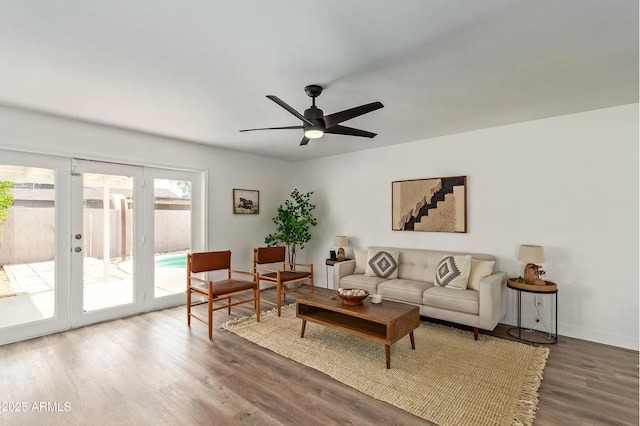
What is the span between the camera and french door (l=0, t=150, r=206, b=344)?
131 inches

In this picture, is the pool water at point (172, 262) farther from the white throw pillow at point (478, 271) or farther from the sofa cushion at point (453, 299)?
the white throw pillow at point (478, 271)

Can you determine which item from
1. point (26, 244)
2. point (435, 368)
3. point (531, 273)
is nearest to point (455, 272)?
point (531, 273)

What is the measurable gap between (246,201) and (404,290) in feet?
10.1

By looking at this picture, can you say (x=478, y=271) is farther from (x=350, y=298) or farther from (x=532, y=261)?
(x=350, y=298)

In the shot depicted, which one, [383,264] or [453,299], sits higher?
[383,264]

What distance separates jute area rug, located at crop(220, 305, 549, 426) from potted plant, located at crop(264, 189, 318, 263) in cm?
195

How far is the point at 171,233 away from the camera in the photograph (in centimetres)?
456

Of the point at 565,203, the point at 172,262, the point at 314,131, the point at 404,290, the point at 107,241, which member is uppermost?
the point at 314,131

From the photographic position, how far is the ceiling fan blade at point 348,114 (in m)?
2.38

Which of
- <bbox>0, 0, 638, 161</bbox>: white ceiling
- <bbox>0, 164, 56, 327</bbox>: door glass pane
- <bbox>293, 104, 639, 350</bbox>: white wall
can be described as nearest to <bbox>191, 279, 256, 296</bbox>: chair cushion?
<bbox>0, 164, 56, 327</bbox>: door glass pane

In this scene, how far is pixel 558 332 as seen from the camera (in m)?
3.50

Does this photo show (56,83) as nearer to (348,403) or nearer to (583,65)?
(348,403)

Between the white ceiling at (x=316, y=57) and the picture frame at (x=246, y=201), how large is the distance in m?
1.90

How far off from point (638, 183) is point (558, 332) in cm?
176
